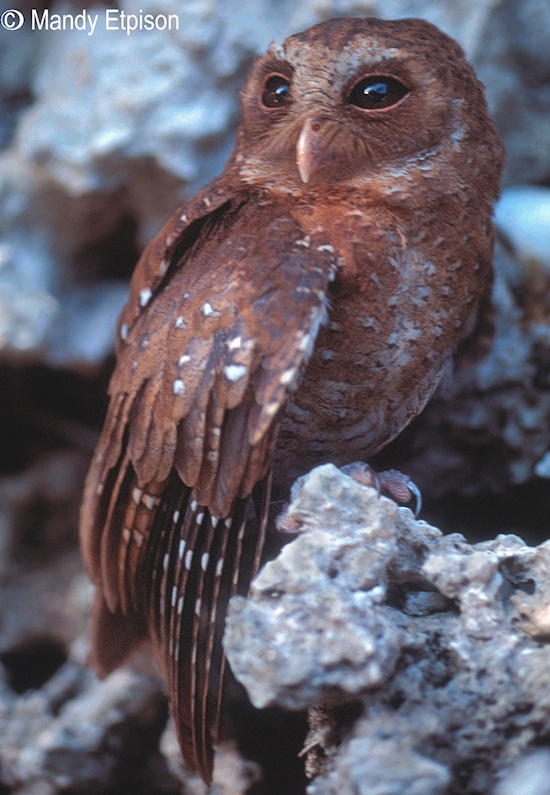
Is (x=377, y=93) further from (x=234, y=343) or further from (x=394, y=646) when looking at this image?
(x=394, y=646)

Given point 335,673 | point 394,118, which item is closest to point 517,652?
point 335,673

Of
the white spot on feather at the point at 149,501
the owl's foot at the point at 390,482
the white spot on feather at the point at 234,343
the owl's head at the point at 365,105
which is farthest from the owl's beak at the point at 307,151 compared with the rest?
the white spot on feather at the point at 149,501

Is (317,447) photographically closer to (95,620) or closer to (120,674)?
(95,620)

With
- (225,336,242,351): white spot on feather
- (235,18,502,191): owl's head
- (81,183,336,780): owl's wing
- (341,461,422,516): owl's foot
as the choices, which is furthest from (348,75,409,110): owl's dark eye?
(341,461,422,516): owl's foot

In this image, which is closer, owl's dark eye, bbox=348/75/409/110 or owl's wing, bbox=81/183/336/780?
owl's wing, bbox=81/183/336/780

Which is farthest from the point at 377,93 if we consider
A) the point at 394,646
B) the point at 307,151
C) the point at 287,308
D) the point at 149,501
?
the point at 394,646

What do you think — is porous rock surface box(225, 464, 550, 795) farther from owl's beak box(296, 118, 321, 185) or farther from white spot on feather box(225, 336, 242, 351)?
owl's beak box(296, 118, 321, 185)
